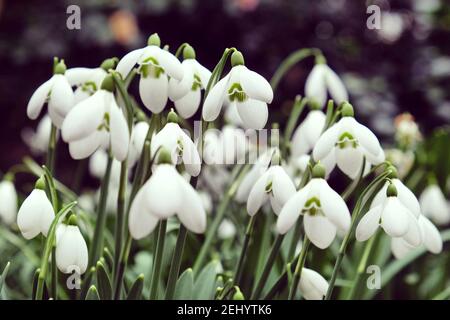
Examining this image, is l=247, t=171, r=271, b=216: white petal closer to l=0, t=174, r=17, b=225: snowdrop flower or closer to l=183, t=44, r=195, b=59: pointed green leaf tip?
l=183, t=44, r=195, b=59: pointed green leaf tip

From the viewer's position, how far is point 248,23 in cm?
297

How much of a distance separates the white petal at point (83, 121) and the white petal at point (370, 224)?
A: 0.38 m

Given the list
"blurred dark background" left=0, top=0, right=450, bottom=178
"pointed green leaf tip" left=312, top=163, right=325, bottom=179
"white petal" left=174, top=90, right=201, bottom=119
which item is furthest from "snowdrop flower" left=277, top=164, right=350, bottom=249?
"blurred dark background" left=0, top=0, right=450, bottom=178

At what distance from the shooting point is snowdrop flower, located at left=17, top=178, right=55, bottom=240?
0.88 metres

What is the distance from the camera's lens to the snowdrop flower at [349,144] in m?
0.91

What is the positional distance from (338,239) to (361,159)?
80 centimetres

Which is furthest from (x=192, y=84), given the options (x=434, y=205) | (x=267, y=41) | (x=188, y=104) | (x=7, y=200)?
(x=267, y=41)

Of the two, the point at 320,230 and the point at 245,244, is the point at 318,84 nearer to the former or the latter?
the point at 245,244

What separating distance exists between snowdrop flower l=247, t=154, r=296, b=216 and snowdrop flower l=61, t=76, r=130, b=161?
20cm

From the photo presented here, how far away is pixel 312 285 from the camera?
1.01 meters

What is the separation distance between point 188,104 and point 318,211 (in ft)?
0.81

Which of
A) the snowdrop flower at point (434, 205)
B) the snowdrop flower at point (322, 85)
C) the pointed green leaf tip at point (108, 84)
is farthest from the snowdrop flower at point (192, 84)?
the snowdrop flower at point (434, 205)
